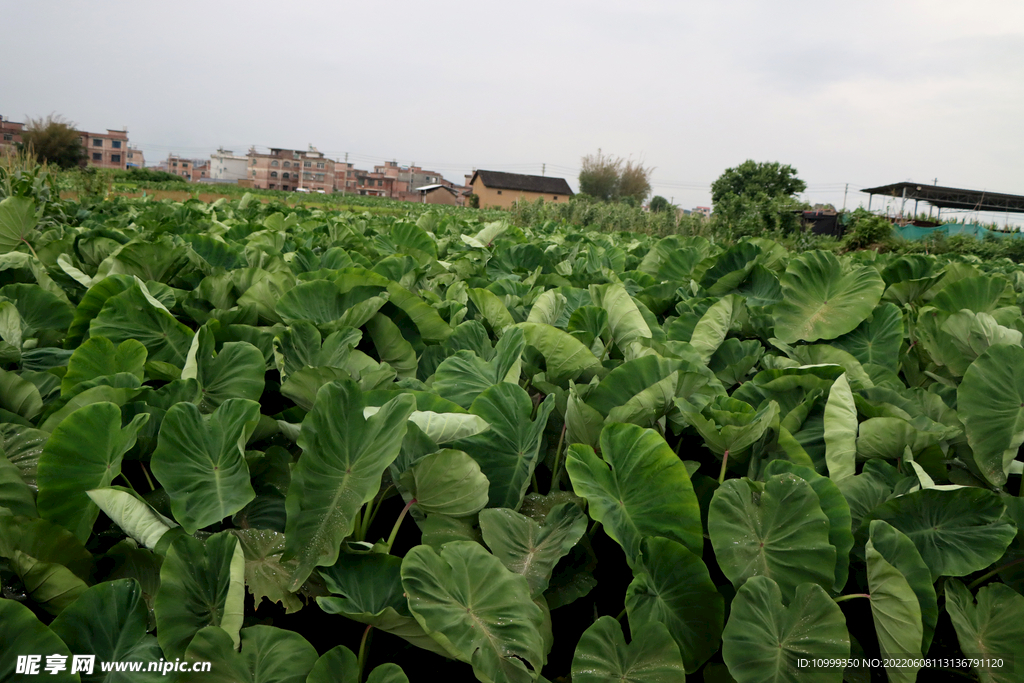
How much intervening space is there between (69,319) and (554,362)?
1021 millimetres

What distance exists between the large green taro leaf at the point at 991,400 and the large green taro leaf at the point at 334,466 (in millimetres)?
847

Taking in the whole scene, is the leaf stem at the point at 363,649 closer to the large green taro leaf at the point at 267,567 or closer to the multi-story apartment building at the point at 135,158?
the large green taro leaf at the point at 267,567

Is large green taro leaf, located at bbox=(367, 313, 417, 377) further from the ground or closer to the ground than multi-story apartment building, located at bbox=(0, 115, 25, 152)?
closer to the ground

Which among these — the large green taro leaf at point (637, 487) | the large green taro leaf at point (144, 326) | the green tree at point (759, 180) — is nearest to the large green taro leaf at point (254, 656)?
the large green taro leaf at point (637, 487)

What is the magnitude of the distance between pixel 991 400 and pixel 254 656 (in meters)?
1.07

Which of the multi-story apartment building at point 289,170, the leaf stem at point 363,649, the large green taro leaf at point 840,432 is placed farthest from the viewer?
the multi-story apartment building at point 289,170

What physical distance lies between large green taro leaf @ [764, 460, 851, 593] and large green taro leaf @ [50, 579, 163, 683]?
0.75 meters

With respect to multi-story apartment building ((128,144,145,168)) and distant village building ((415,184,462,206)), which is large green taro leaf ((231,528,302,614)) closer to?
distant village building ((415,184,462,206))

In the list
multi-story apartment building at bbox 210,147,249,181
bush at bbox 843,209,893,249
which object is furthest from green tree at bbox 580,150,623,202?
multi-story apartment building at bbox 210,147,249,181

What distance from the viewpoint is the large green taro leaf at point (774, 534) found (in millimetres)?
664

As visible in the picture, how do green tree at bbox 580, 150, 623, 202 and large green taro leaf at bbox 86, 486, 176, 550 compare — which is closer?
large green taro leaf at bbox 86, 486, 176, 550

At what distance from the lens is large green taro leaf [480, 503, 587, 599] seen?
668mm

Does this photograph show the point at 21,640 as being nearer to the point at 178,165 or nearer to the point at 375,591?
the point at 375,591

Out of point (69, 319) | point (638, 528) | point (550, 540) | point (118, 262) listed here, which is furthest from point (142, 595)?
point (118, 262)
